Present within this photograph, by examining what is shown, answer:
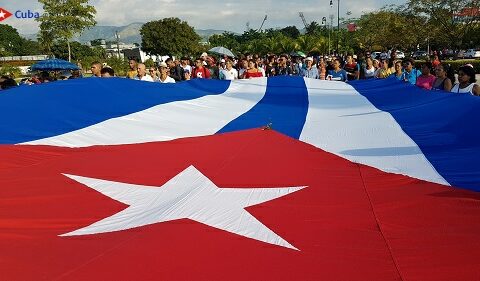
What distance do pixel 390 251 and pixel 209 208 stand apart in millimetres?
917

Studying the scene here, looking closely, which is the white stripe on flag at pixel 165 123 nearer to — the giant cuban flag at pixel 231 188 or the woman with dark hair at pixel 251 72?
the giant cuban flag at pixel 231 188

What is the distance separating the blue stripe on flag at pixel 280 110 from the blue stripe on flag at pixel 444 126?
2.88 ft

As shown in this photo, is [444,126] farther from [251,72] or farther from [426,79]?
[251,72]

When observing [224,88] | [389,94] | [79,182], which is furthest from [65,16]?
Result: [79,182]

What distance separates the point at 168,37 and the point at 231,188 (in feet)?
147

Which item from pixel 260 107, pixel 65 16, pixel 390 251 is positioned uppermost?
pixel 65 16

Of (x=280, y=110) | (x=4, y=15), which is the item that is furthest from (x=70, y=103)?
(x=4, y=15)

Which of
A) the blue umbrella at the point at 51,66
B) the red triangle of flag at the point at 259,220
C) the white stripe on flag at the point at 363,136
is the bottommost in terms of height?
the red triangle of flag at the point at 259,220

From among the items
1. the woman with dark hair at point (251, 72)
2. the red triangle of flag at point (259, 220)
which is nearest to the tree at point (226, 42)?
the woman with dark hair at point (251, 72)

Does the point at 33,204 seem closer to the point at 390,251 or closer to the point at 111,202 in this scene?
the point at 111,202

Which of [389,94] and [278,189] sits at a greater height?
[389,94]

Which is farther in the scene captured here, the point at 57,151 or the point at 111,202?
the point at 57,151

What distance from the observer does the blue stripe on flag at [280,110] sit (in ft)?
13.6

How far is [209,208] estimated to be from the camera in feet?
7.55
